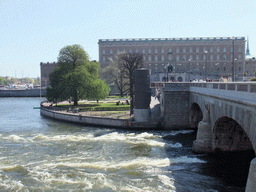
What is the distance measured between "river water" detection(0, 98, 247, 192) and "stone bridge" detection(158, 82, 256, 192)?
191cm

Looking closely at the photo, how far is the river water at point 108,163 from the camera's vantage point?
2095 cm

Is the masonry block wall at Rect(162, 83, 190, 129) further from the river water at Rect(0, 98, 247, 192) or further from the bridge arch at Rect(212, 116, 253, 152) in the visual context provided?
the bridge arch at Rect(212, 116, 253, 152)

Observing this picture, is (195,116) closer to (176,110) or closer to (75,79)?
(176,110)

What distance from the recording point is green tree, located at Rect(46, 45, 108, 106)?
61.3 meters

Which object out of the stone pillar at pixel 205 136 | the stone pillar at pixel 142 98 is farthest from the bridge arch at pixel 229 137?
the stone pillar at pixel 142 98

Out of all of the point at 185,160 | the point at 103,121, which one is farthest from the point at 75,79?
the point at 185,160

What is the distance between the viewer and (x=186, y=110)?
133ft

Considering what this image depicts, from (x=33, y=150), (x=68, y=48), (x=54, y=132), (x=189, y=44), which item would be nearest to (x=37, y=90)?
(x=189, y=44)

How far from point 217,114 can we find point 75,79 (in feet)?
134

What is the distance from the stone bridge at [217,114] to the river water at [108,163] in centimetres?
191

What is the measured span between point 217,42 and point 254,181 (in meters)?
114

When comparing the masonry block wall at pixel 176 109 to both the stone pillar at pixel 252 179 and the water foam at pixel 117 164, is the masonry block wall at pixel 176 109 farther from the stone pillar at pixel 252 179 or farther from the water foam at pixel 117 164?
the stone pillar at pixel 252 179

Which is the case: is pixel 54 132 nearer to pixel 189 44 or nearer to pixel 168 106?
pixel 168 106

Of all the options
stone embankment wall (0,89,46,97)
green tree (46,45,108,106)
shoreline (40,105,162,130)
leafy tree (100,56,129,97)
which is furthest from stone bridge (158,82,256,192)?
stone embankment wall (0,89,46,97)
